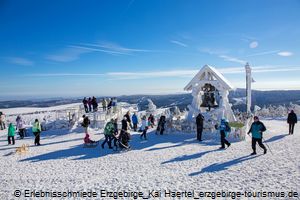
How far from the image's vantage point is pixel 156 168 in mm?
10828

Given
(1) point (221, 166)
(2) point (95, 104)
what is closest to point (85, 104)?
(2) point (95, 104)

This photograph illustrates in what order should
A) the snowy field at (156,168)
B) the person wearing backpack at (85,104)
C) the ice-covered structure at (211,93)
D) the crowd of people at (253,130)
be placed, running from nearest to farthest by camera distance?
the snowy field at (156,168) → the crowd of people at (253,130) → the ice-covered structure at (211,93) → the person wearing backpack at (85,104)

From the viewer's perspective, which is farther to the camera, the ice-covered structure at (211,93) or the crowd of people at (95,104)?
the crowd of people at (95,104)

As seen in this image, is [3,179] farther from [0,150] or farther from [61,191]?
[0,150]

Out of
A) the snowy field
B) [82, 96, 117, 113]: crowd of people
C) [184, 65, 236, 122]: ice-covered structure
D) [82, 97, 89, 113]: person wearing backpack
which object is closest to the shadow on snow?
the snowy field

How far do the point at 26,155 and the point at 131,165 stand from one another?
6.52m

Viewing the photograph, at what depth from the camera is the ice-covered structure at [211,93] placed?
62.2 feet

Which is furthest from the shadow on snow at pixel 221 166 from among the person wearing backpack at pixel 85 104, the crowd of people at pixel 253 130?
the person wearing backpack at pixel 85 104

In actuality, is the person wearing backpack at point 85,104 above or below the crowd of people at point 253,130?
above

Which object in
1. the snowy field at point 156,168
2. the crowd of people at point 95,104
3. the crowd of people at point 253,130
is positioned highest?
the crowd of people at point 95,104

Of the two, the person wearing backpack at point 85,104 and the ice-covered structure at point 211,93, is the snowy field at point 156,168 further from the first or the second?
the person wearing backpack at point 85,104

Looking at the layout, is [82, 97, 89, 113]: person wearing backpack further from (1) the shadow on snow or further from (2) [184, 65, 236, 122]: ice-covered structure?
(1) the shadow on snow

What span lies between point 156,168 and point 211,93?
1090cm

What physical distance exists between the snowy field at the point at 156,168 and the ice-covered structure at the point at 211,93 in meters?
3.51
